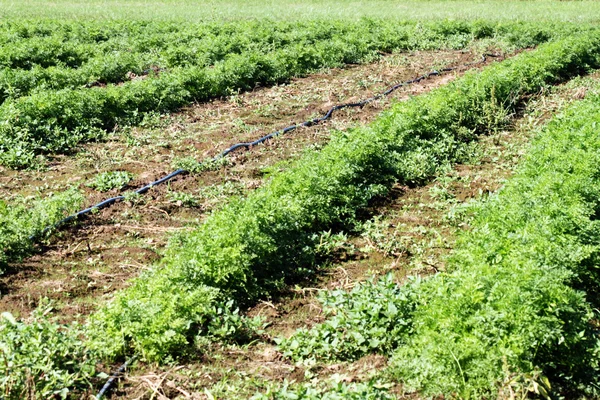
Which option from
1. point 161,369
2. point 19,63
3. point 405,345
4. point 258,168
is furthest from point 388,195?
point 19,63

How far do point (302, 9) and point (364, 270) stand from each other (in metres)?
25.4

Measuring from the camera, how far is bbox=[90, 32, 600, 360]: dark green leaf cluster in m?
5.68

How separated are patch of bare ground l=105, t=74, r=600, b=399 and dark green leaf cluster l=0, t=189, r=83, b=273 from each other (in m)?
2.71

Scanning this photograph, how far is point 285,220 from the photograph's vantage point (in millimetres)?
7605

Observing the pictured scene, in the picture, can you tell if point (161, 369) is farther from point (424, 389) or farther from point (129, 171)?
point (129, 171)

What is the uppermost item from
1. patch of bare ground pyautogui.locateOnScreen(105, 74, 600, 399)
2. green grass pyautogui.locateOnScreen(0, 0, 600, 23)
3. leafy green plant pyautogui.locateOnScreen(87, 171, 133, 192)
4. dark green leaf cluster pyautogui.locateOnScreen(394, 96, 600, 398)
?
green grass pyautogui.locateOnScreen(0, 0, 600, 23)

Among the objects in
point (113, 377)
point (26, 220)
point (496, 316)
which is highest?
point (496, 316)

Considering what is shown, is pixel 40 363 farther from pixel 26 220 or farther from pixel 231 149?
pixel 231 149

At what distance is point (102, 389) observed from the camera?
5207mm

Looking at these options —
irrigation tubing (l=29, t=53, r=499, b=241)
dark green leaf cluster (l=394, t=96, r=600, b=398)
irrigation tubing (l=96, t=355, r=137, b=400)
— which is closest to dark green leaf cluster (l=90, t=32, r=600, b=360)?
irrigation tubing (l=96, t=355, r=137, b=400)

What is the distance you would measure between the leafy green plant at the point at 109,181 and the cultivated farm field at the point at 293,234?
0.04 meters

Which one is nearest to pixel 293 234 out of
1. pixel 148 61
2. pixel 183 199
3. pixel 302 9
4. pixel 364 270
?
pixel 364 270

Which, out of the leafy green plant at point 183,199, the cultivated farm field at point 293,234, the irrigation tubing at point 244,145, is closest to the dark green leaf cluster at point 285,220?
the cultivated farm field at point 293,234

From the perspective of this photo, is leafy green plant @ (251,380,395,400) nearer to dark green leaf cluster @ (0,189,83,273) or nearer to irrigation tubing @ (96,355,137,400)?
irrigation tubing @ (96,355,137,400)
